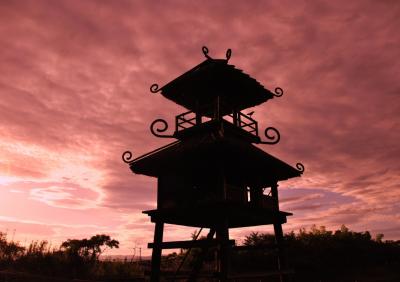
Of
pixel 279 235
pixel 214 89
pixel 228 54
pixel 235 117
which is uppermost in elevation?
pixel 228 54

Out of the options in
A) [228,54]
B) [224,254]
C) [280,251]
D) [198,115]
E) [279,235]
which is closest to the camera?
[224,254]

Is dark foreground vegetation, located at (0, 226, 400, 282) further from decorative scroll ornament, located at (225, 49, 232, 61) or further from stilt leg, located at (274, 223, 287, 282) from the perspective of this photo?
decorative scroll ornament, located at (225, 49, 232, 61)

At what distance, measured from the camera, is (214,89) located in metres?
15.4

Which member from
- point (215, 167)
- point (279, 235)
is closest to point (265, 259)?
point (279, 235)

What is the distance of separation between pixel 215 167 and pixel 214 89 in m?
3.41

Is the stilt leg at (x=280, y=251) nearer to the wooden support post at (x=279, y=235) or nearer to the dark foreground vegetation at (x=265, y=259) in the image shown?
the wooden support post at (x=279, y=235)

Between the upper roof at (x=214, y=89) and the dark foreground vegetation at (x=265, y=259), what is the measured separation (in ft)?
46.6

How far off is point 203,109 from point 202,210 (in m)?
4.96

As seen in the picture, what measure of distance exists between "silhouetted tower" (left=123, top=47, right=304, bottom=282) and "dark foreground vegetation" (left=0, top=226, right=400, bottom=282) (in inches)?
508

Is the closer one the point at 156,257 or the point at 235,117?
the point at 156,257

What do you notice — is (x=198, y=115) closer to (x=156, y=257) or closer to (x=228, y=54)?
(x=228, y=54)

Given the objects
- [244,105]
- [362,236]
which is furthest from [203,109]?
[362,236]

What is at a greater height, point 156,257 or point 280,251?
point 280,251

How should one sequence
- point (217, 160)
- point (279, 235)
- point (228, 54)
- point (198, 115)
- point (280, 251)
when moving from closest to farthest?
1. point (217, 160)
2. point (228, 54)
3. point (280, 251)
4. point (279, 235)
5. point (198, 115)
